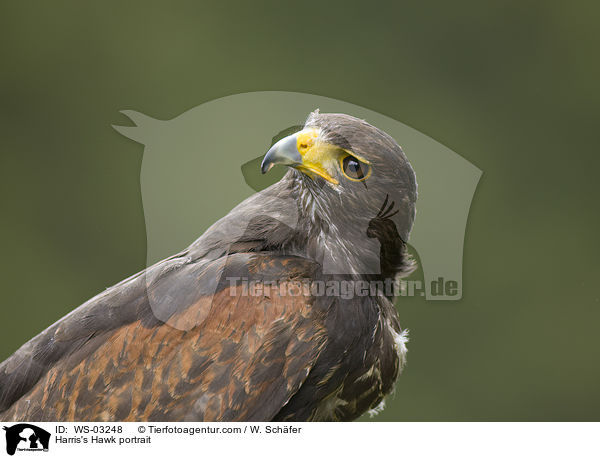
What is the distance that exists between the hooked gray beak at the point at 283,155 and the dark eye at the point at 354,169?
0.17m

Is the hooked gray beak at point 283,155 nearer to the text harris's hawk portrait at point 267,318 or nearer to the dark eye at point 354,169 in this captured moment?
the text harris's hawk portrait at point 267,318

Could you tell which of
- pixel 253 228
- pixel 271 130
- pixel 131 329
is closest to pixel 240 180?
pixel 271 130

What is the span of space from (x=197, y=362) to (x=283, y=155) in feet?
2.59

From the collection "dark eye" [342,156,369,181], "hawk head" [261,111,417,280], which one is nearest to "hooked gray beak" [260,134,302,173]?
"hawk head" [261,111,417,280]

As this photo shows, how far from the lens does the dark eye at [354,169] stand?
108 inches

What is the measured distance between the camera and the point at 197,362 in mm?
2561

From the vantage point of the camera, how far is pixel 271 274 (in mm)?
2672

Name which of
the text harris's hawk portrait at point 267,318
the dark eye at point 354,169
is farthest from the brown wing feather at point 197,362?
the dark eye at point 354,169
